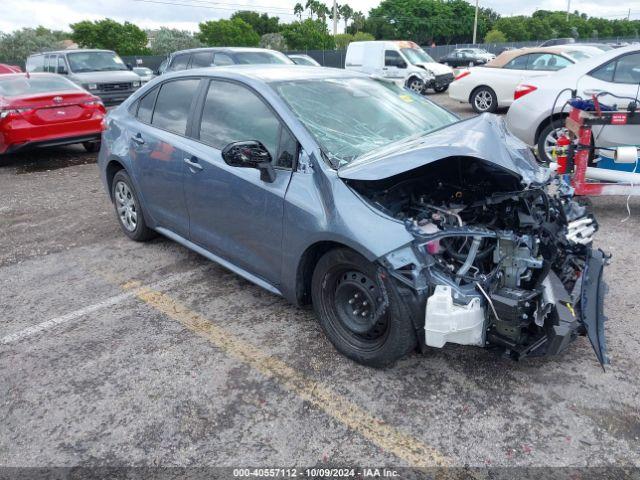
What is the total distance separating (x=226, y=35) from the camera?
48.9m

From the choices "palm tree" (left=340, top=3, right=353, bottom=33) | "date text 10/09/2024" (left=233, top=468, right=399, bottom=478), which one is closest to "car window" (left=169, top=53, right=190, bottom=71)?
"date text 10/09/2024" (left=233, top=468, right=399, bottom=478)

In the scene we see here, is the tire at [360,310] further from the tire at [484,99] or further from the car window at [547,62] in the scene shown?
the tire at [484,99]

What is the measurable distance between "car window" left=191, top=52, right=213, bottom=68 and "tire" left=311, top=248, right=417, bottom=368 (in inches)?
406

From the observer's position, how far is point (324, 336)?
347 cm

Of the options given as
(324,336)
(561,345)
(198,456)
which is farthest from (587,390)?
(198,456)

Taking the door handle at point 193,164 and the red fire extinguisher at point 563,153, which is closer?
the door handle at point 193,164

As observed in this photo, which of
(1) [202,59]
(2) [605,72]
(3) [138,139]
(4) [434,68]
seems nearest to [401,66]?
(4) [434,68]

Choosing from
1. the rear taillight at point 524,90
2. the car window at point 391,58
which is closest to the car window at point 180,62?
the car window at point 391,58

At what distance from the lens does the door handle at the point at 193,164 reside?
152 inches

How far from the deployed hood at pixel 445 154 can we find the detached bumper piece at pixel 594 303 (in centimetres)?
60

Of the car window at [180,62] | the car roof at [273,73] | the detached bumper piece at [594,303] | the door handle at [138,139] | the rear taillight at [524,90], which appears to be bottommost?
the detached bumper piece at [594,303]

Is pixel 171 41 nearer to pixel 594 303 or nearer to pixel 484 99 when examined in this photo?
pixel 484 99

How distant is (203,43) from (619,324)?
2010 inches

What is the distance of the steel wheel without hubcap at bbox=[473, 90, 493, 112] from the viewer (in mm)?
12766
